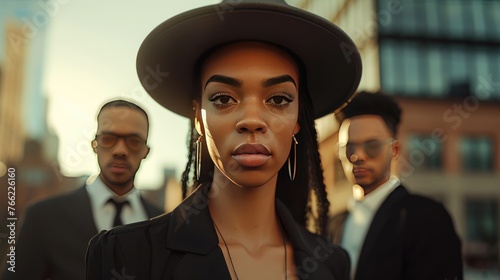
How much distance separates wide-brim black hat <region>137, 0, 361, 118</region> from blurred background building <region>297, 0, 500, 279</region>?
21268 millimetres

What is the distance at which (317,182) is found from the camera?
2555 mm

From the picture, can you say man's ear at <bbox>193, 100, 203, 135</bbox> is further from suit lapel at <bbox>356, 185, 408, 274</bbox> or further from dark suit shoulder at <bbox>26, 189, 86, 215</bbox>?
suit lapel at <bbox>356, 185, 408, 274</bbox>

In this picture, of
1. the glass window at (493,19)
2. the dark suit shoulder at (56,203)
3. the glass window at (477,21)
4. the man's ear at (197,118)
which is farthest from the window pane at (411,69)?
the dark suit shoulder at (56,203)

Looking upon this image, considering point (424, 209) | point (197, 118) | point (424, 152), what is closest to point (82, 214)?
point (197, 118)

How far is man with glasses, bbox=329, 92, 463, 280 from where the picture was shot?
2689 mm

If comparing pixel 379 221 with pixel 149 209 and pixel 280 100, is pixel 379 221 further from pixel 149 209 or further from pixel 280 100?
pixel 149 209

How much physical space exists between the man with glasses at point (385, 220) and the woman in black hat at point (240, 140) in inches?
14.5

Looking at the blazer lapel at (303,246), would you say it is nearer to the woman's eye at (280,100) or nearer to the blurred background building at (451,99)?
the woman's eye at (280,100)

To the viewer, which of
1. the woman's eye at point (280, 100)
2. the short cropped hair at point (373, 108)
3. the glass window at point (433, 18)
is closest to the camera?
the woman's eye at point (280, 100)

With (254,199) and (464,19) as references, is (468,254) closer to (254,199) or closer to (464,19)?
(464,19)

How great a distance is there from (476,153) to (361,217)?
2410 cm

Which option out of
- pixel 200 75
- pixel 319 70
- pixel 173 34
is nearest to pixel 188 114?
pixel 200 75

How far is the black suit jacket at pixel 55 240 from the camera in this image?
7.20 ft

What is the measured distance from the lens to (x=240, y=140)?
6.64 ft
